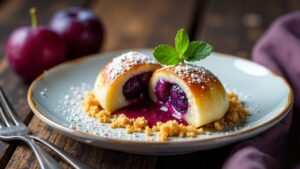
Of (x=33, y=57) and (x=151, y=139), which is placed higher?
(x=151, y=139)

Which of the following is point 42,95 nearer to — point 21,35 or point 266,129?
point 21,35

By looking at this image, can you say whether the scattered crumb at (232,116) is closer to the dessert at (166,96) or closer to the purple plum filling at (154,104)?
the dessert at (166,96)

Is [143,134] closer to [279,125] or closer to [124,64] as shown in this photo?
[124,64]

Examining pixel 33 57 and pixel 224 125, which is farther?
pixel 33 57

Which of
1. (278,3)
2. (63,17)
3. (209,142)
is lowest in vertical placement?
(278,3)

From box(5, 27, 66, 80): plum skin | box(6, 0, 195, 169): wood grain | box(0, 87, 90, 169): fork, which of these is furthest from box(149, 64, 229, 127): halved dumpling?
box(5, 27, 66, 80): plum skin

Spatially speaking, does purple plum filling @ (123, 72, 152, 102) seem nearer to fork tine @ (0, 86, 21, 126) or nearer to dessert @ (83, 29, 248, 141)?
dessert @ (83, 29, 248, 141)

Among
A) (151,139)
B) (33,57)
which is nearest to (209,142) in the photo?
(151,139)
